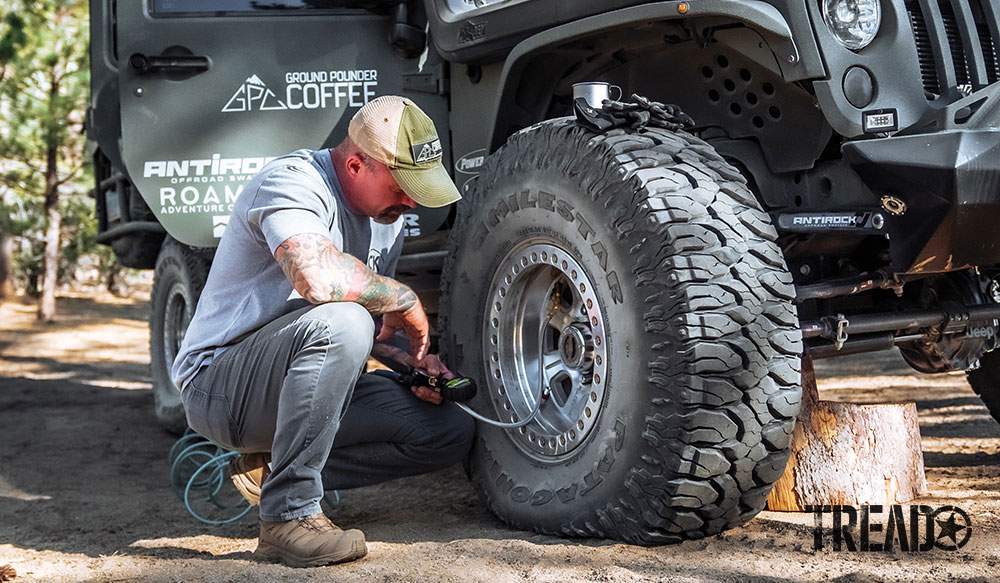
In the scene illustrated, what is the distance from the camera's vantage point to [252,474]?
3217mm

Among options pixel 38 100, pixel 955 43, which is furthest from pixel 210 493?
pixel 38 100

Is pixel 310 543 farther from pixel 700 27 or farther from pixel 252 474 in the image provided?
pixel 700 27

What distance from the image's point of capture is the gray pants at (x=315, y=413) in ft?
9.25

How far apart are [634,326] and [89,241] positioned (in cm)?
1408

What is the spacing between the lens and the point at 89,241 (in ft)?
49.9

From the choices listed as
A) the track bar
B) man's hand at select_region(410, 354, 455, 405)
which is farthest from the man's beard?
the track bar

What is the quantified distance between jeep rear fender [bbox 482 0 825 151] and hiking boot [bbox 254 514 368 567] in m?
1.60

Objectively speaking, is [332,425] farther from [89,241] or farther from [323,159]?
[89,241]

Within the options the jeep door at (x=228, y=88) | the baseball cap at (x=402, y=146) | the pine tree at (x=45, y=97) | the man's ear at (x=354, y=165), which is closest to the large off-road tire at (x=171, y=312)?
the jeep door at (x=228, y=88)

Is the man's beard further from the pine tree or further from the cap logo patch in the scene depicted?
the pine tree

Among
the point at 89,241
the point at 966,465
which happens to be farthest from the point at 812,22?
the point at 89,241

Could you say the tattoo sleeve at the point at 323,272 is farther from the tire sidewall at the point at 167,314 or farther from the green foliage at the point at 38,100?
the green foliage at the point at 38,100

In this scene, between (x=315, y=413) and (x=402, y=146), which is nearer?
(x=315, y=413)

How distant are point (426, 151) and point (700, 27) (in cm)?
85
